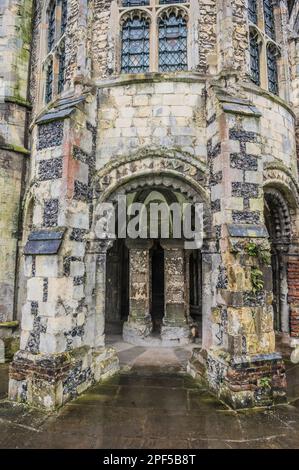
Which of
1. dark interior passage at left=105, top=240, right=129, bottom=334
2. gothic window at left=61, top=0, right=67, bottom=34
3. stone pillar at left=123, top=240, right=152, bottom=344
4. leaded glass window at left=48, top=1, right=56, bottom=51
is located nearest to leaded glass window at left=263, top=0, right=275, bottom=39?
gothic window at left=61, top=0, right=67, bottom=34

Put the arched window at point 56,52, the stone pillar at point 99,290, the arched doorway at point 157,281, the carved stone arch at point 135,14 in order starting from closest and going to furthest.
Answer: the stone pillar at point 99,290
the carved stone arch at point 135,14
the arched window at point 56,52
the arched doorway at point 157,281

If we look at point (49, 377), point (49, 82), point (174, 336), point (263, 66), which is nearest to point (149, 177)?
point (49, 377)

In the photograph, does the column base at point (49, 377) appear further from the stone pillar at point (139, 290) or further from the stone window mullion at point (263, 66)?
the stone window mullion at point (263, 66)

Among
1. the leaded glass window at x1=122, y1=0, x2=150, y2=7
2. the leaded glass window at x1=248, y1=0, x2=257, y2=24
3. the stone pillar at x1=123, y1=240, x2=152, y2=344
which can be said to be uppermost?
the leaded glass window at x1=248, y1=0, x2=257, y2=24

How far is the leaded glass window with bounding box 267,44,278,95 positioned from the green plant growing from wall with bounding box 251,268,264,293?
4.88 m

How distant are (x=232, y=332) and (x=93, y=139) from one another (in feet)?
13.5

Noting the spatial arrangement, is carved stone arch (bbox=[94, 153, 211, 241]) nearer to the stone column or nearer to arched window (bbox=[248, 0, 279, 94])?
the stone column

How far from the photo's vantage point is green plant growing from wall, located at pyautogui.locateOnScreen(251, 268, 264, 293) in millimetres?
4797

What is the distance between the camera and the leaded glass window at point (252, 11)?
705 centimetres

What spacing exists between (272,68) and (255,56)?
0.74 metres

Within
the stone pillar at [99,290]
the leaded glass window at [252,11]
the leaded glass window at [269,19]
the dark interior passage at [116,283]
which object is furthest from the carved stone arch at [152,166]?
the dark interior passage at [116,283]

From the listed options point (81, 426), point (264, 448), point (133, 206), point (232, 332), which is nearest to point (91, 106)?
point (133, 206)

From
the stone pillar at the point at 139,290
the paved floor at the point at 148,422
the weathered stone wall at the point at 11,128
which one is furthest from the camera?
the stone pillar at the point at 139,290

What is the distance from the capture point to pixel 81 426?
397 centimetres
